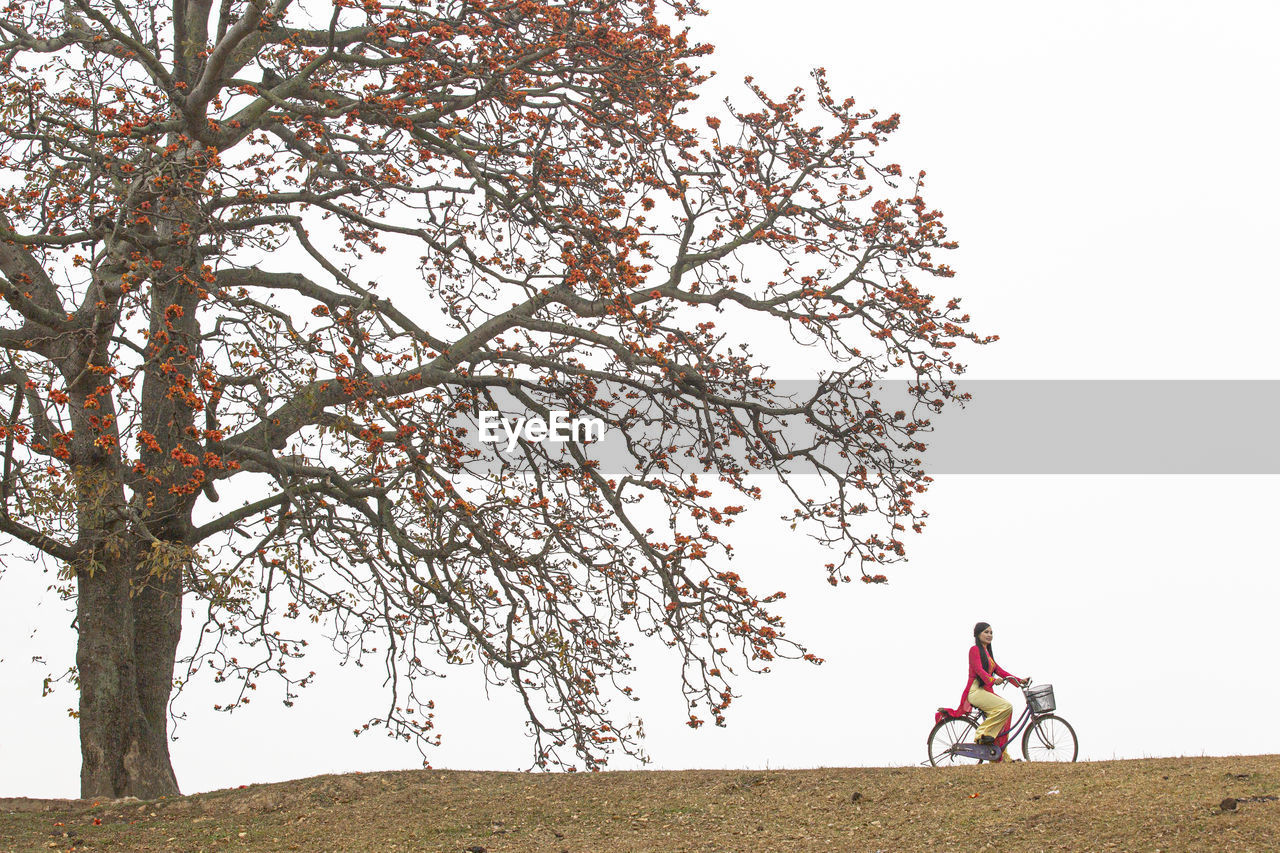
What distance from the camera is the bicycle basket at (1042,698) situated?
11.4m

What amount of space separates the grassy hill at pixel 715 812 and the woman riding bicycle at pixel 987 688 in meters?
1.05

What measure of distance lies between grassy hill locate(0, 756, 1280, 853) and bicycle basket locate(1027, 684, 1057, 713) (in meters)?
1.13

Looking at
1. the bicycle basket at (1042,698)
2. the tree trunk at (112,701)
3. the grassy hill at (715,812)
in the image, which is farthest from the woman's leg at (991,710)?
the tree trunk at (112,701)

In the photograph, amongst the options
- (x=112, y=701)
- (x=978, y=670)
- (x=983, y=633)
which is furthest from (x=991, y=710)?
(x=112, y=701)

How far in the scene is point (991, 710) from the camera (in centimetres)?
1148

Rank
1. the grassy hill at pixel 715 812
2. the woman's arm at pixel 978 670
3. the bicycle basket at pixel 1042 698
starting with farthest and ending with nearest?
the woman's arm at pixel 978 670 < the bicycle basket at pixel 1042 698 < the grassy hill at pixel 715 812

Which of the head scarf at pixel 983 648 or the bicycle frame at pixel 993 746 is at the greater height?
the head scarf at pixel 983 648

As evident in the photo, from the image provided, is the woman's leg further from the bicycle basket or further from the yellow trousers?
the bicycle basket

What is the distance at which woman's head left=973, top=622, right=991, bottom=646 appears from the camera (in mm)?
11648

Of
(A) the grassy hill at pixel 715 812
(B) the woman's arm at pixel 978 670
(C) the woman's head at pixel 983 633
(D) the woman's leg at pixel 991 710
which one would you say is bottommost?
(A) the grassy hill at pixel 715 812

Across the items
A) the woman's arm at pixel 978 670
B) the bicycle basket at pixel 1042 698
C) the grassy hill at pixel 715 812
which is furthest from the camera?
the woman's arm at pixel 978 670

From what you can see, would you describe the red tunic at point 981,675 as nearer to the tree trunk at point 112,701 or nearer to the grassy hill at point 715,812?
the grassy hill at point 715,812

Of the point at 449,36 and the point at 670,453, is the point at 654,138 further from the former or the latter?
the point at 670,453

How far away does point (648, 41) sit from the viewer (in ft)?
38.0
